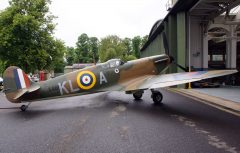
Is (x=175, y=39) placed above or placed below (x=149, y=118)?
above

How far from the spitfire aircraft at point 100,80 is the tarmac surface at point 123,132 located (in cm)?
109

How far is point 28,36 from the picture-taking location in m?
31.3

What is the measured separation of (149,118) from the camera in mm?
7527

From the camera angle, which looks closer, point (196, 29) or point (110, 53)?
point (196, 29)

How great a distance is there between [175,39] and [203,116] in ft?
44.5

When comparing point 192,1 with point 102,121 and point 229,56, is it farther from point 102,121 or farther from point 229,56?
point 102,121

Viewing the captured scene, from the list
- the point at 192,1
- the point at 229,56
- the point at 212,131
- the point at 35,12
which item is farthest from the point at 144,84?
the point at 35,12

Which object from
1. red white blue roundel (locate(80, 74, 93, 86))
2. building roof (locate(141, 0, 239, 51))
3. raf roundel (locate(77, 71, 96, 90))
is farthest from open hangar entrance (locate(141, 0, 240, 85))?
red white blue roundel (locate(80, 74, 93, 86))

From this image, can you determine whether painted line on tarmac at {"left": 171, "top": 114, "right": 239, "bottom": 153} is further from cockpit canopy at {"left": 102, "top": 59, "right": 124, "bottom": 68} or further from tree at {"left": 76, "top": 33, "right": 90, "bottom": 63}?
tree at {"left": 76, "top": 33, "right": 90, "bottom": 63}

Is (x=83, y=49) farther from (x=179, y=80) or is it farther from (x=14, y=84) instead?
(x=179, y=80)

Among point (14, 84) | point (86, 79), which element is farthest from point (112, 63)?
point (14, 84)

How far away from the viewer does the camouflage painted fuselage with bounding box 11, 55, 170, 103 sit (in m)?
9.55

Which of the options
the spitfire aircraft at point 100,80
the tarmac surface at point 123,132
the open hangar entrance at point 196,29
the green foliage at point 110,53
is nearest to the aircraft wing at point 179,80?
the spitfire aircraft at point 100,80

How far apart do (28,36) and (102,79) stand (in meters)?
24.3
